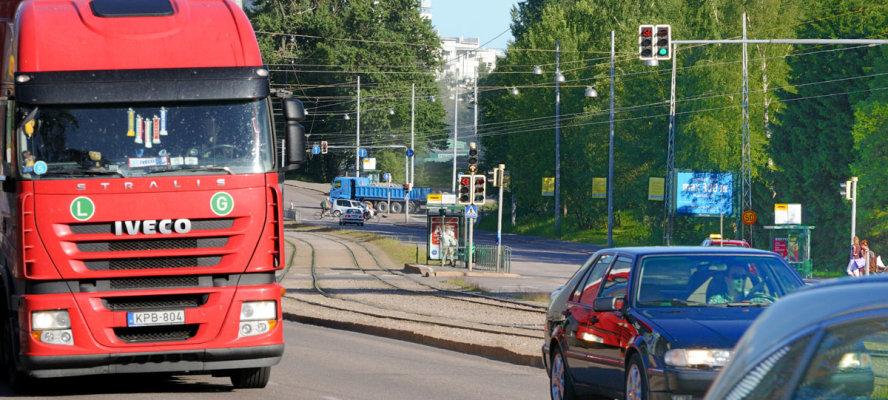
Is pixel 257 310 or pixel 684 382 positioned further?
pixel 257 310

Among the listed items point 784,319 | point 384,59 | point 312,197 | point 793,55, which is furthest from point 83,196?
point 312,197

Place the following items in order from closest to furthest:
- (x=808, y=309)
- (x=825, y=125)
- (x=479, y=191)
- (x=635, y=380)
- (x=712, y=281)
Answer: (x=808, y=309) → (x=635, y=380) → (x=712, y=281) → (x=479, y=191) → (x=825, y=125)

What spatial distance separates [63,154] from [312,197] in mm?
114928

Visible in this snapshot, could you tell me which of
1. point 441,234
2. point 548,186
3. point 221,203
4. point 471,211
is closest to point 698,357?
point 221,203

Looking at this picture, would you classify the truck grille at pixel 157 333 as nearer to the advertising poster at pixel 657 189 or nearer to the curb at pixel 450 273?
the curb at pixel 450 273

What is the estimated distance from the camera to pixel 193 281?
1259 centimetres

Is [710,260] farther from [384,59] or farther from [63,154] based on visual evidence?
[384,59]

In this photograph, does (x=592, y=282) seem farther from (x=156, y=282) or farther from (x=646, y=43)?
(x=646, y=43)

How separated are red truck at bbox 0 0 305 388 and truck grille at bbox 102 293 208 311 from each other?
0.02m

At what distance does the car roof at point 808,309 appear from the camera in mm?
3076

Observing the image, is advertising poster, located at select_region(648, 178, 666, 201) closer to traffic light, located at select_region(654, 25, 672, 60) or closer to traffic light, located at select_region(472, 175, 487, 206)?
traffic light, located at select_region(472, 175, 487, 206)

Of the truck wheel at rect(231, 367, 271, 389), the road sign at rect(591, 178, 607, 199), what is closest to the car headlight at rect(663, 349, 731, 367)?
the truck wheel at rect(231, 367, 271, 389)

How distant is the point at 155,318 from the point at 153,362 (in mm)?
398

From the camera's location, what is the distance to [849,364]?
10.1ft
